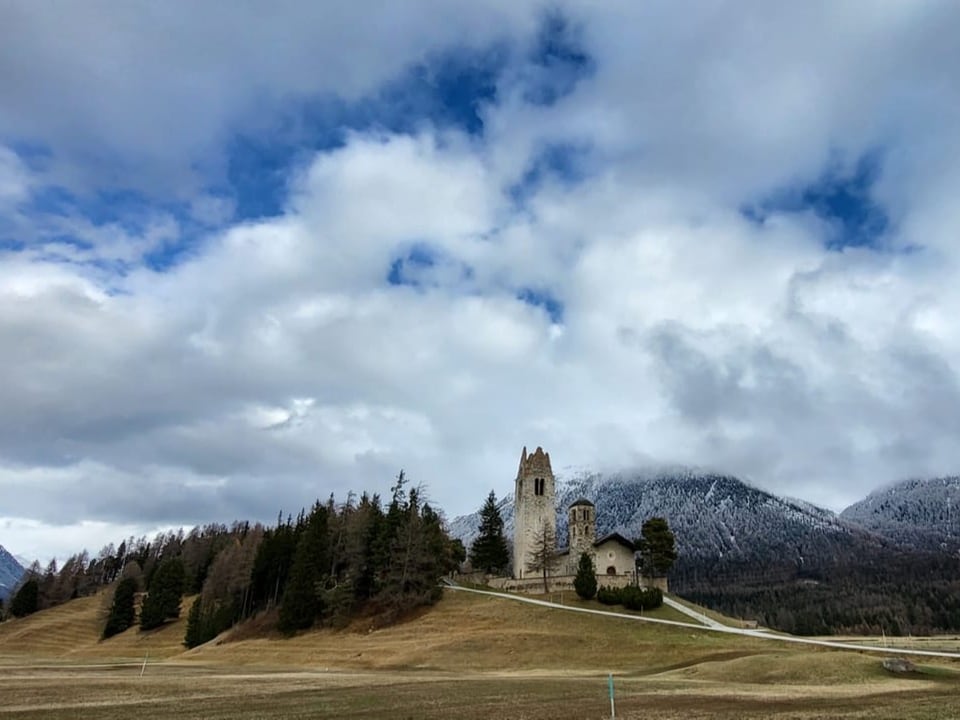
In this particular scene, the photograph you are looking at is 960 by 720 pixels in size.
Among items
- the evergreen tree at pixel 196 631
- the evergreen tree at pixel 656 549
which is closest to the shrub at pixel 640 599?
the evergreen tree at pixel 656 549

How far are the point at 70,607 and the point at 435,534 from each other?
10116 cm

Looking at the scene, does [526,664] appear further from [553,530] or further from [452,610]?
[553,530]

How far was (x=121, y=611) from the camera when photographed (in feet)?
357

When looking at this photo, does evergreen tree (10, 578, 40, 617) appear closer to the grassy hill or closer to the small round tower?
the grassy hill

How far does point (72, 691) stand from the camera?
1178 inches

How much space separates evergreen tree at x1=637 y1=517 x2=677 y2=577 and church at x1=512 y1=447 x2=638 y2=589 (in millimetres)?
4574

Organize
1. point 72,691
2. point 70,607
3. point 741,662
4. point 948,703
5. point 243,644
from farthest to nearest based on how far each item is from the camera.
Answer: point 70,607 → point 243,644 → point 741,662 → point 72,691 → point 948,703

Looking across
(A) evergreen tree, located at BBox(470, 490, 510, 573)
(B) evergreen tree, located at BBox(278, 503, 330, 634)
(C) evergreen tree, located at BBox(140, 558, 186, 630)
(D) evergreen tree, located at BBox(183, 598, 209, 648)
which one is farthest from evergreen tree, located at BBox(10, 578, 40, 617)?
(A) evergreen tree, located at BBox(470, 490, 510, 573)

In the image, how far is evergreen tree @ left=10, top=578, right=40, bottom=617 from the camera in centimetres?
13912

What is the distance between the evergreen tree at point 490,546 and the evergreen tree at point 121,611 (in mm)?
57207

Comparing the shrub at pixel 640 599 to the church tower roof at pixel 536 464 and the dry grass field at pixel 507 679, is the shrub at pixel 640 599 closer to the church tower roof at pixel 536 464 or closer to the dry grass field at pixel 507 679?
the dry grass field at pixel 507 679

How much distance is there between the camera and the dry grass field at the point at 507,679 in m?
22.8

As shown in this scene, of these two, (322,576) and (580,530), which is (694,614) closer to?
(580,530)

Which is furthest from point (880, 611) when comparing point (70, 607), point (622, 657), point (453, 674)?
point (70, 607)
